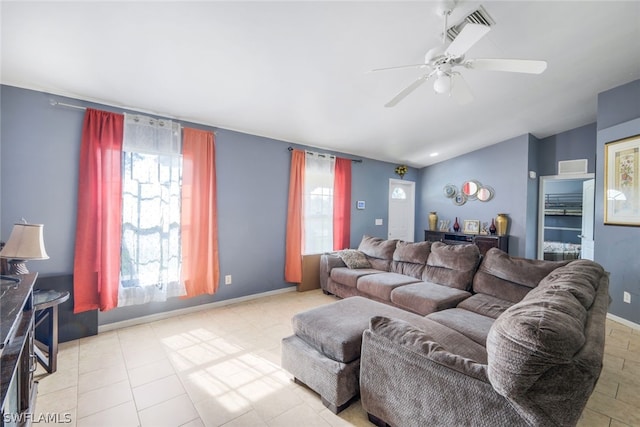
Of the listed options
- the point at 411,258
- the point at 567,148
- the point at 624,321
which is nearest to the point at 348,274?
the point at 411,258

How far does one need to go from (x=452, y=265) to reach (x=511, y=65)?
7.15ft

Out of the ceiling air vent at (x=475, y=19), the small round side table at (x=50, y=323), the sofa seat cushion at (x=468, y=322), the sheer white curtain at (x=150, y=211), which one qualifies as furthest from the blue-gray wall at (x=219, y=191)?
the ceiling air vent at (x=475, y=19)

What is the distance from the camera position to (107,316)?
289cm

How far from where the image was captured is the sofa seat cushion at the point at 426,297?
2.74 m

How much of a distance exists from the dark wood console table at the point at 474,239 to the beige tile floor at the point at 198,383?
80.3 inches

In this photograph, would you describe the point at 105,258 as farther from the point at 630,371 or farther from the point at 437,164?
the point at 437,164

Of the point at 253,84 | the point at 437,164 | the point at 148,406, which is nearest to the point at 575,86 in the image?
the point at 437,164

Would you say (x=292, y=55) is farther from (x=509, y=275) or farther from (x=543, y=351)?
(x=509, y=275)

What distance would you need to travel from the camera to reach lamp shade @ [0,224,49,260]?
1.96 metres

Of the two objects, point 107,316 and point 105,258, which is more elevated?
point 105,258

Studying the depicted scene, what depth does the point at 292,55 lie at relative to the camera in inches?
90.3

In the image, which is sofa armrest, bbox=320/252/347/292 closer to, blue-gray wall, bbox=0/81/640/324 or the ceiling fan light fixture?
blue-gray wall, bbox=0/81/640/324

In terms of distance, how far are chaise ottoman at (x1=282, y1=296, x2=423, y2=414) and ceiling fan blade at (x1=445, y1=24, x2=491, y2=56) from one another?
1.97m

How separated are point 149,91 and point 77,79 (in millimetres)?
548
